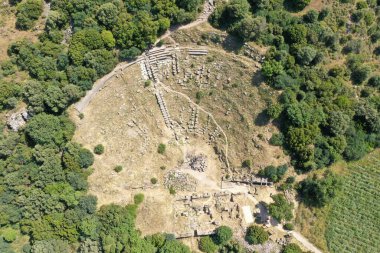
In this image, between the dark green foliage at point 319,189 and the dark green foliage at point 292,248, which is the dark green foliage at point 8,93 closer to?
the dark green foliage at point 319,189

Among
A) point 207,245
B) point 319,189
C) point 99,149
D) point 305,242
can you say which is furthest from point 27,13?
point 305,242

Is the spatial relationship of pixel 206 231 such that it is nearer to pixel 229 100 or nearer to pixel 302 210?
pixel 302 210

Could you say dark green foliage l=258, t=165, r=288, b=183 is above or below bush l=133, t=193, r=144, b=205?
above

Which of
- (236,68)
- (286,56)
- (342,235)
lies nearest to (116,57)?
(236,68)

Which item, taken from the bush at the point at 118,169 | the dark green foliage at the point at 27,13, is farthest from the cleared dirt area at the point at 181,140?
the dark green foliage at the point at 27,13

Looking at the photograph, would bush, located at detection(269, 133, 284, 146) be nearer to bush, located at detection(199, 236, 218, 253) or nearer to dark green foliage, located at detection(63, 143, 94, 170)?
bush, located at detection(199, 236, 218, 253)

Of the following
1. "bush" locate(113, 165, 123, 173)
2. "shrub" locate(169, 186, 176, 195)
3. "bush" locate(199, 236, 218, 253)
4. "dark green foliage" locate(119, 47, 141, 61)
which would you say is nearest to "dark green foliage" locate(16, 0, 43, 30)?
"dark green foliage" locate(119, 47, 141, 61)

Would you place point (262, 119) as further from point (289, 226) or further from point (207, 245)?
point (207, 245)
